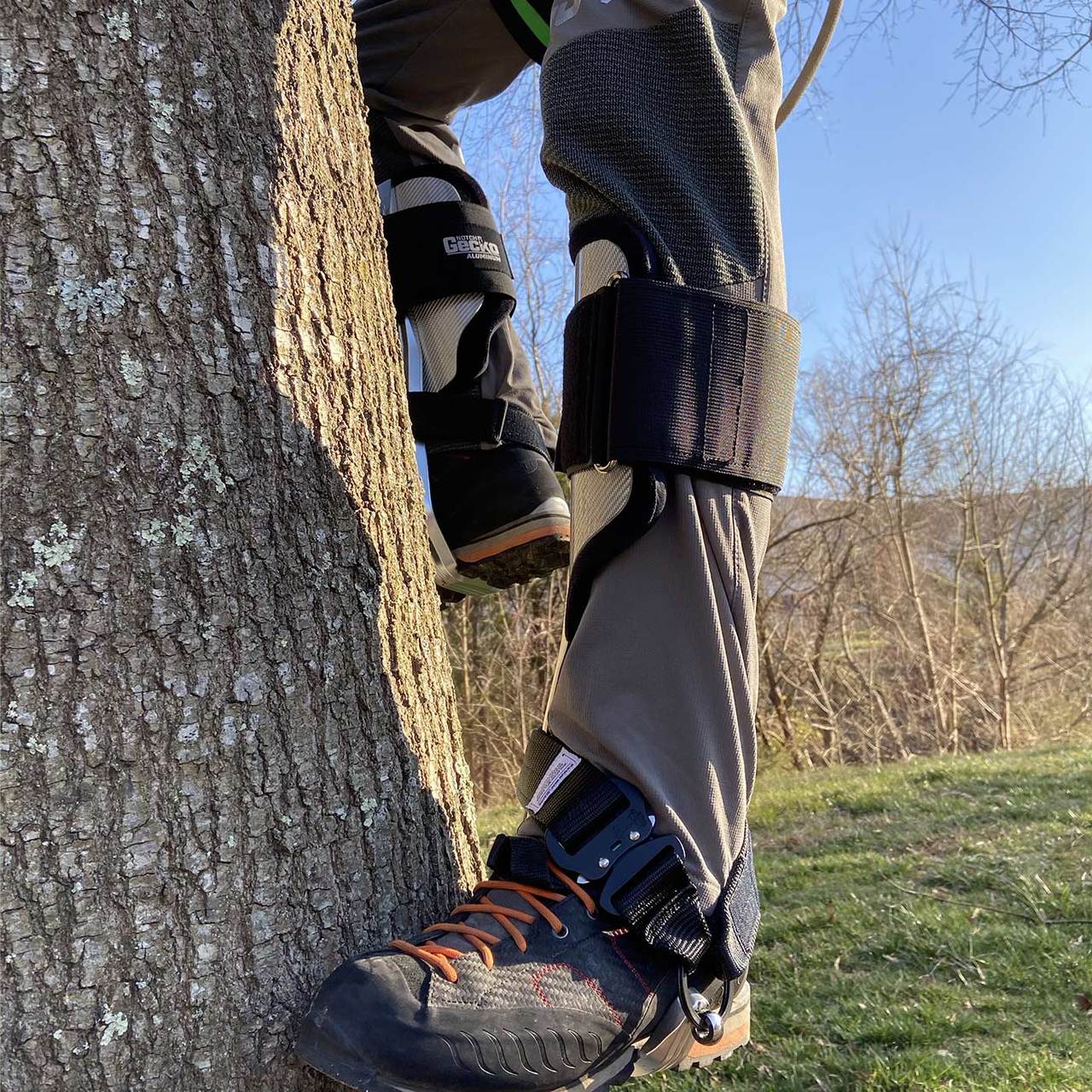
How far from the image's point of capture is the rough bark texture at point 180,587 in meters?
0.83

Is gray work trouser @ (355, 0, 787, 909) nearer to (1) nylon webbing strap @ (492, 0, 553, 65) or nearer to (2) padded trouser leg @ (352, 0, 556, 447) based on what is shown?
(1) nylon webbing strap @ (492, 0, 553, 65)

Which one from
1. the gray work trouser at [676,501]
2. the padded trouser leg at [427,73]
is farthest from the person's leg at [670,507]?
the padded trouser leg at [427,73]

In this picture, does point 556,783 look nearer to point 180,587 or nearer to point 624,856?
point 624,856

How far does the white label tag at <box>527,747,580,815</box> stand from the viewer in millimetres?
1048

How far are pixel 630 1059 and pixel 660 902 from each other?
18 centimetres

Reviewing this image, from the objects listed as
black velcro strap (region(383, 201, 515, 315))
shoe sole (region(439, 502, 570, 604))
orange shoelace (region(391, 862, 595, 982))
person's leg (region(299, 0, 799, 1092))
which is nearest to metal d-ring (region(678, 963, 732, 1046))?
person's leg (region(299, 0, 799, 1092))

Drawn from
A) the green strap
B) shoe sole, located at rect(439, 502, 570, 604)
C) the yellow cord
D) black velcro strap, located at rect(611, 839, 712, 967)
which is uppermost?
the green strap

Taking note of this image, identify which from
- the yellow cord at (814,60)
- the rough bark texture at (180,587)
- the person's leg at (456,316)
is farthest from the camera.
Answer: the person's leg at (456,316)

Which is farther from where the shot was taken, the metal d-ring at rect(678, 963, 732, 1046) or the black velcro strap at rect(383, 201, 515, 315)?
the black velcro strap at rect(383, 201, 515, 315)

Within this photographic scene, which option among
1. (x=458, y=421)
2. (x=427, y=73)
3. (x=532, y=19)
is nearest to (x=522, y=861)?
(x=458, y=421)

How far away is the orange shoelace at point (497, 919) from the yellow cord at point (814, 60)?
1.13 meters

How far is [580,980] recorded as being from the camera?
3.14 feet

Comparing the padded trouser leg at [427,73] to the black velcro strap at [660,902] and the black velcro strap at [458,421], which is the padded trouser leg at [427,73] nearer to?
the black velcro strap at [458,421]

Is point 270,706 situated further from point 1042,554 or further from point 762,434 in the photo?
point 1042,554
